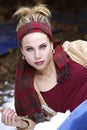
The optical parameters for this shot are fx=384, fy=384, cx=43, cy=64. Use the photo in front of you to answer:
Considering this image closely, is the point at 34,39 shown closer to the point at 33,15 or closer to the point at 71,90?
the point at 33,15

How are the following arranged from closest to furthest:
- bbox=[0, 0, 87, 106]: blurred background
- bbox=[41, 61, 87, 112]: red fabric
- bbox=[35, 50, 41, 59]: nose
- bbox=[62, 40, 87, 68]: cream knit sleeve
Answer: bbox=[35, 50, 41, 59]: nose
bbox=[41, 61, 87, 112]: red fabric
bbox=[62, 40, 87, 68]: cream knit sleeve
bbox=[0, 0, 87, 106]: blurred background

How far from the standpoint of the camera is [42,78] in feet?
7.37

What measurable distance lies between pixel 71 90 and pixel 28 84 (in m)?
0.25

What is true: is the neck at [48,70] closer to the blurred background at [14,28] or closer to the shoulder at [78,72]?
the shoulder at [78,72]

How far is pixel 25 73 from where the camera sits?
7.33ft

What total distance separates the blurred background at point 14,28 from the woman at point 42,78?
44.0 inches

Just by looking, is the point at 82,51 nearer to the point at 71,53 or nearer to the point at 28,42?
the point at 71,53

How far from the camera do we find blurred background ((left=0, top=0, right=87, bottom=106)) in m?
3.96

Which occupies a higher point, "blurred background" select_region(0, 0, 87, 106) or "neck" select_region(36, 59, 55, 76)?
"neck" select_region(36, 59, 55, 76)

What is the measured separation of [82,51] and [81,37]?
9.09ft

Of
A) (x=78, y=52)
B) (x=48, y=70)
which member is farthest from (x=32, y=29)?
(x=78, y=52)

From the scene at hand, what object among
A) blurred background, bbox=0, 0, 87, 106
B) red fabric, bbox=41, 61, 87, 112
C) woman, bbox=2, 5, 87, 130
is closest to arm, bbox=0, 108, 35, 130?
woman, bbox=2, 5, 87, 130

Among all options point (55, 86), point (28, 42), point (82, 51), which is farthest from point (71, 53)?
point (28, 42)

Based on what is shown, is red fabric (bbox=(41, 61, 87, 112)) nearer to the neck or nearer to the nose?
the neck
